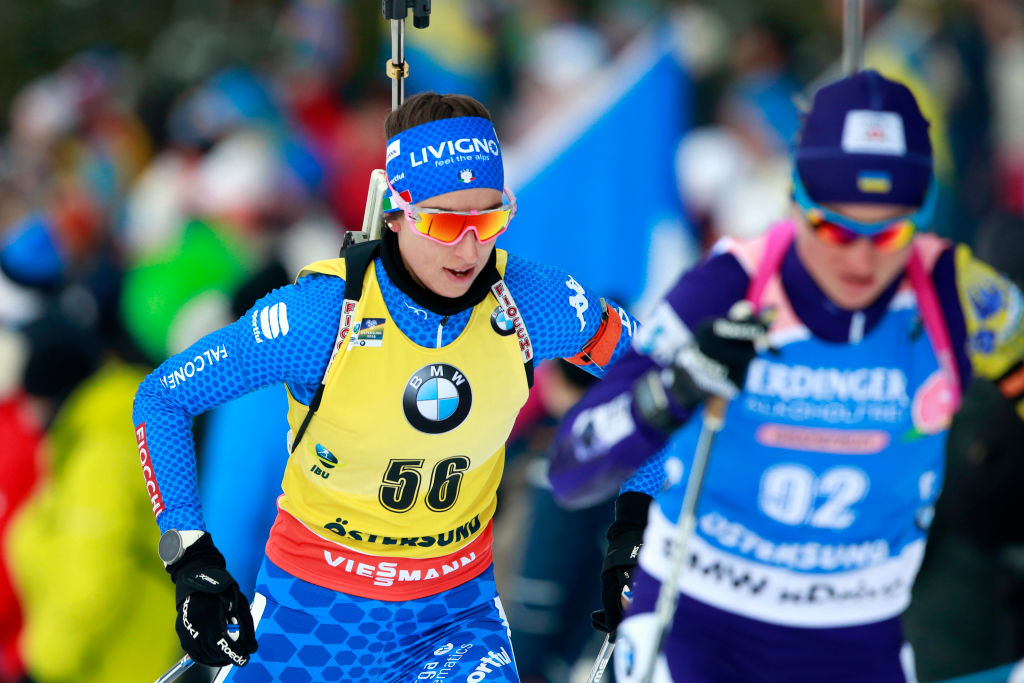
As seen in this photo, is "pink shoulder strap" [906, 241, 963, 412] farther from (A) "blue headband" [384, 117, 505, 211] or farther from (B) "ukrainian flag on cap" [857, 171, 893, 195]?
(A) "blue headband" [384, 117, 505, 211]

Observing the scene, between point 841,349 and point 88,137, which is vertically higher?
point 841,349

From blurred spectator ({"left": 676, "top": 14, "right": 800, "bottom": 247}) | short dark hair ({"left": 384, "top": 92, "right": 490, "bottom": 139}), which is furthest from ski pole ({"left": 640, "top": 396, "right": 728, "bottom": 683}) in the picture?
blurred spectator ({"left": 676, "top": 14, "right": 800, "bottom": 247})

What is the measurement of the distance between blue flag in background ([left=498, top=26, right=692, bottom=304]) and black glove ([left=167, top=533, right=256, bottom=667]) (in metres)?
4.68

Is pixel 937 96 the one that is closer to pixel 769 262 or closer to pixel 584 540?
pixel 584 540

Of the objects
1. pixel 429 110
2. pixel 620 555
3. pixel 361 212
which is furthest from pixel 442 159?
pixel 361 212

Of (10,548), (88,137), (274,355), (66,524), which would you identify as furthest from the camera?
(88,137)

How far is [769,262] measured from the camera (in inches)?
141

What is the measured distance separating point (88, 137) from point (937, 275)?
37.4 ft

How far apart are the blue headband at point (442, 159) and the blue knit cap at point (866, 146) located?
1.04m

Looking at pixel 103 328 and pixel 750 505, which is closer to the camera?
pixel 750 505

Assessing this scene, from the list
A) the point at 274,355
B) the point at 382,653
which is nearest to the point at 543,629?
the point at 382,653

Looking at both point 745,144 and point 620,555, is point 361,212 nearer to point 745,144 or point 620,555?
point 745,144

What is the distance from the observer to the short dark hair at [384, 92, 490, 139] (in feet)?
14.4

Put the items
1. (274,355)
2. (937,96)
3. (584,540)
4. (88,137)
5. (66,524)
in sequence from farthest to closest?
1. (88,137)
2. (937,96)
3. (66,524)
4. (584,540)
5. (274,355)
